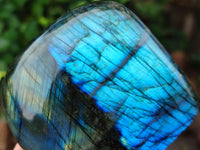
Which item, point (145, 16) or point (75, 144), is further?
point (145, 16)

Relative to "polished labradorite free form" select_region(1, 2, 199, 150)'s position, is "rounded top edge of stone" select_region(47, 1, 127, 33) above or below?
above

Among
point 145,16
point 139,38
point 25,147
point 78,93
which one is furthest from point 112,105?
point 145,16

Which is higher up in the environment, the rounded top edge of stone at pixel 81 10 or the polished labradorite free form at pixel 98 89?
the rounded top edge of stone at pixel 81 10

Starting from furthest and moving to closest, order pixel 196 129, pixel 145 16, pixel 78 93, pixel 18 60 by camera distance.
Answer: pixel 145 16
pixel 196 129
pixel 18 60
pixel 78 93

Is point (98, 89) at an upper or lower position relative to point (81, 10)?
lower

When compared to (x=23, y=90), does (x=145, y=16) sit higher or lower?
lower

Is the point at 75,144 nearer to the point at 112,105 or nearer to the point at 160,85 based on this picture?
the point at 112,105

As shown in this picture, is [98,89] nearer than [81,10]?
Yes

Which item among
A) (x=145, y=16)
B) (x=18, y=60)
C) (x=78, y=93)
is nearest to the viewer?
(x=78, y=93)
